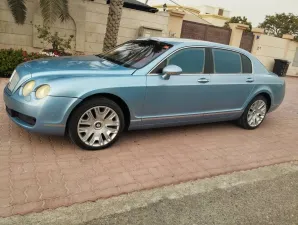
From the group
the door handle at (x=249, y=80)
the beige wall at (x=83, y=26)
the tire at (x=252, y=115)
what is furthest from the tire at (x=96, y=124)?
the beige wall at (x=83, y=26)

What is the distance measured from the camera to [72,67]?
12.9 feet

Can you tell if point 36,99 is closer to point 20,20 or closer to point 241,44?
point 20,20

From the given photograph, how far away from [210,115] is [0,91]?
460 centimetres

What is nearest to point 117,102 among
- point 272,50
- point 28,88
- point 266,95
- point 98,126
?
point 98,126

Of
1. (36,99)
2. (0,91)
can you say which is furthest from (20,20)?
(36,99)

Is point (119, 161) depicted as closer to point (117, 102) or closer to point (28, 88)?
point (117, 102)

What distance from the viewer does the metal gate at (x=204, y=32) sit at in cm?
1354

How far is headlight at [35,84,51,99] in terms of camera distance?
3498 millimetres

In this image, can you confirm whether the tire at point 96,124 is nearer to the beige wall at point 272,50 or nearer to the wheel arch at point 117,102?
the wheel arch at point 117,102

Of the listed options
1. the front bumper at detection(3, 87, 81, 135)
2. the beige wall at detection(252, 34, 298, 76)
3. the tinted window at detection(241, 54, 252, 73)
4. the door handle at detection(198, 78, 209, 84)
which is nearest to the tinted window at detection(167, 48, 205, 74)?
the door handle at detection(198, 78, 209, 84)

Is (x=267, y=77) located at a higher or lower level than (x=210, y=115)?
higher

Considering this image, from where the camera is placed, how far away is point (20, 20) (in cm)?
791

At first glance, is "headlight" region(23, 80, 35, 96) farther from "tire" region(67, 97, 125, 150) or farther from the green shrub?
the green shrub

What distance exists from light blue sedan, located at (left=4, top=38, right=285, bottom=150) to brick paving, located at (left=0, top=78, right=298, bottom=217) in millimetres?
327
